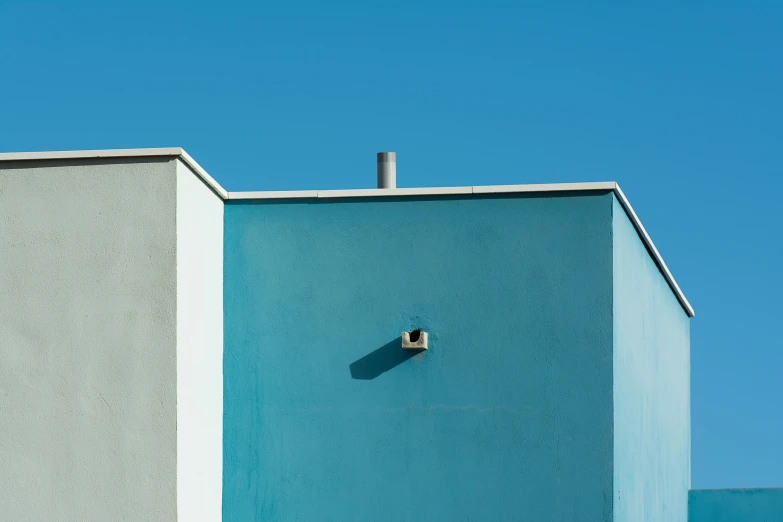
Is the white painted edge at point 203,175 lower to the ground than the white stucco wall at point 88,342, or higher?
higher

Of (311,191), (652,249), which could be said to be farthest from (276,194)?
(652,249)

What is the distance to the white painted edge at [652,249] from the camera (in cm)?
1097

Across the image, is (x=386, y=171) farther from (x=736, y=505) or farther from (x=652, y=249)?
(x=736, y=505)

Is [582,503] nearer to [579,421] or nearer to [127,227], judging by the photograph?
[579,421]

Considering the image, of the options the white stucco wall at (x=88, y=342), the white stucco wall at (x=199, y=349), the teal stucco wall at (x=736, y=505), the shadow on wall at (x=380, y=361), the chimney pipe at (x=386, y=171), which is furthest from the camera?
the teal stucco wall at (x=736, y=505)

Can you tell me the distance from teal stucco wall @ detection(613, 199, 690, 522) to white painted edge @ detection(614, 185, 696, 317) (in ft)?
0.24

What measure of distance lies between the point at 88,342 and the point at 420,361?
114 inches

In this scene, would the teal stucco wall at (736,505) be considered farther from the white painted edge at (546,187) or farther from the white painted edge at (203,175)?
the white painted edge at (203,175)

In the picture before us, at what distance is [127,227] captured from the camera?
389 inches

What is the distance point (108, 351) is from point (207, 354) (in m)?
0.98

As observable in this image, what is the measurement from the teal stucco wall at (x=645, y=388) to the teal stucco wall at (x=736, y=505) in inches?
8.5

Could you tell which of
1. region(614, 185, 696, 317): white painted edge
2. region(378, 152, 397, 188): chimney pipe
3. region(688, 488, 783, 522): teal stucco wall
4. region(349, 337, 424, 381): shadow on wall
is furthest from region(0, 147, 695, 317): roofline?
region(688, 488, 783, 522): teal stucco wall

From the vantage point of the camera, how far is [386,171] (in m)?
12.5

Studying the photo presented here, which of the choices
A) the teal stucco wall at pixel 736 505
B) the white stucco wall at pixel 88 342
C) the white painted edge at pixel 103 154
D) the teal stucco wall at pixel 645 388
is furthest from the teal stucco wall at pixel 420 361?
the teal stucco wall at pixel 736 505
